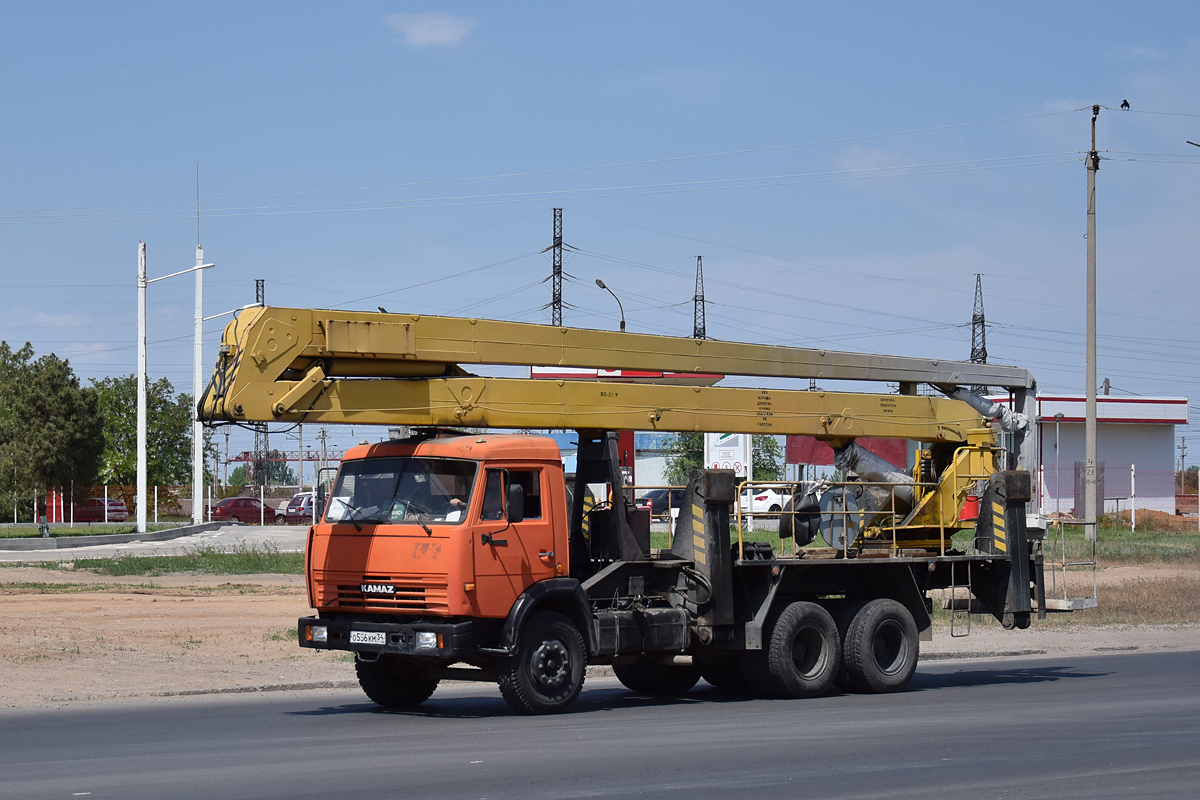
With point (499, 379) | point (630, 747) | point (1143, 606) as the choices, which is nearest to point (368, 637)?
point (499, 379)

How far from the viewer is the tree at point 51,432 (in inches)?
2098

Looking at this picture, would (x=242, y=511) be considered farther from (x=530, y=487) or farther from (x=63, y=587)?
(x=530, y=487)

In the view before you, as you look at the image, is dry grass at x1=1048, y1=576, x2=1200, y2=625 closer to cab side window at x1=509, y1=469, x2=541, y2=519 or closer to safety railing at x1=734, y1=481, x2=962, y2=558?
safety railing at x1=734, y1=481, x2=962, y2=558

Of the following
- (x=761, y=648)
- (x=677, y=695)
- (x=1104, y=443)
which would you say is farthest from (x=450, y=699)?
(x=1104, y=443)

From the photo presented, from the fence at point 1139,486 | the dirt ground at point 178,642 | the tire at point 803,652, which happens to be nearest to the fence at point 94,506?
the dirt ground at point 178,642

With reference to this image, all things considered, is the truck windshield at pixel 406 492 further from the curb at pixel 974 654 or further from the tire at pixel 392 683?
the curb at pixel 974 654

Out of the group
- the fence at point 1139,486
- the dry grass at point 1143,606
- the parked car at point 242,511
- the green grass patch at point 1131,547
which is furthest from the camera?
the parked car at point 242,511

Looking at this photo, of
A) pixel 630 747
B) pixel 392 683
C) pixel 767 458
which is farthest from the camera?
pixel 767 458

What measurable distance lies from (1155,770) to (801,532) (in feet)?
20.2

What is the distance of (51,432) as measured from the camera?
5322cm

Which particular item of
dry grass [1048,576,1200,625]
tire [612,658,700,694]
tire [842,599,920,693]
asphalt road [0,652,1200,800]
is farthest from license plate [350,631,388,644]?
dry grass [1048,576,1200,625]

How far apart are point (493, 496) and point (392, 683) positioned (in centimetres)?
252

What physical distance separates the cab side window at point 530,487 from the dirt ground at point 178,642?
441cm

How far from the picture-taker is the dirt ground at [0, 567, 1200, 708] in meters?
15.4
